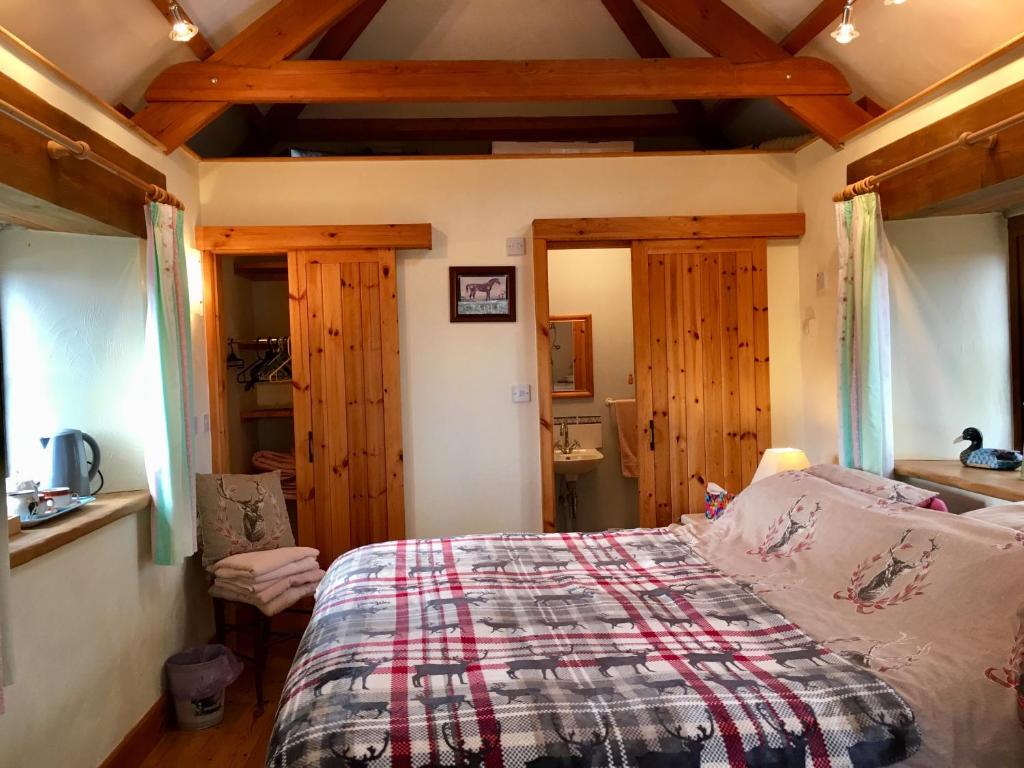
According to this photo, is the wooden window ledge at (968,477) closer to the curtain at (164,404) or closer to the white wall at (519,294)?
the white wall at (519,294)

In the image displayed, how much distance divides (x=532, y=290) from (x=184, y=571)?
2116mm

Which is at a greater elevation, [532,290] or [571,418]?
[532,290]

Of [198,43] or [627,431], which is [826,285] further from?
[198,43]

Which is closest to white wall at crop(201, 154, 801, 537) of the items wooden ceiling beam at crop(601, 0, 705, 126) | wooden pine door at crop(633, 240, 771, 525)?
wooden pine door at crop(633, 240, 771, 525)

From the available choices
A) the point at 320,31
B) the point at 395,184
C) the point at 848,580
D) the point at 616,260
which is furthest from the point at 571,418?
the point at 848,580

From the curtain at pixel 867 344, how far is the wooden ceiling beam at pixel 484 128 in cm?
187

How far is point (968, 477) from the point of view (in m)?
2.76

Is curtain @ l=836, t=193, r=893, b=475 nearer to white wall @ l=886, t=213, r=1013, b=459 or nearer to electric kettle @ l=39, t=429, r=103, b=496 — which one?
white wall @ l=886, t=213, r=1013, b=459

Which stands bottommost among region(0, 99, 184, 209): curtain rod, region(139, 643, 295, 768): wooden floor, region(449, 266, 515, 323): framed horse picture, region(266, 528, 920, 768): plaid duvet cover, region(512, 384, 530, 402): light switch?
region(139, 643, 295, 768): wooden floor

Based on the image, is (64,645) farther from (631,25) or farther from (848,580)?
(631,25)

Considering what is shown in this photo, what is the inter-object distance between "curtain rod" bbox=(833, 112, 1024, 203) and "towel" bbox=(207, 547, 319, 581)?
283 centimetres

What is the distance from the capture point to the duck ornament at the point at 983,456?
2.83 metres

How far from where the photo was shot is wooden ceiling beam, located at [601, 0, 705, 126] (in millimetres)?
3994

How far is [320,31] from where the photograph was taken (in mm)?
3436
